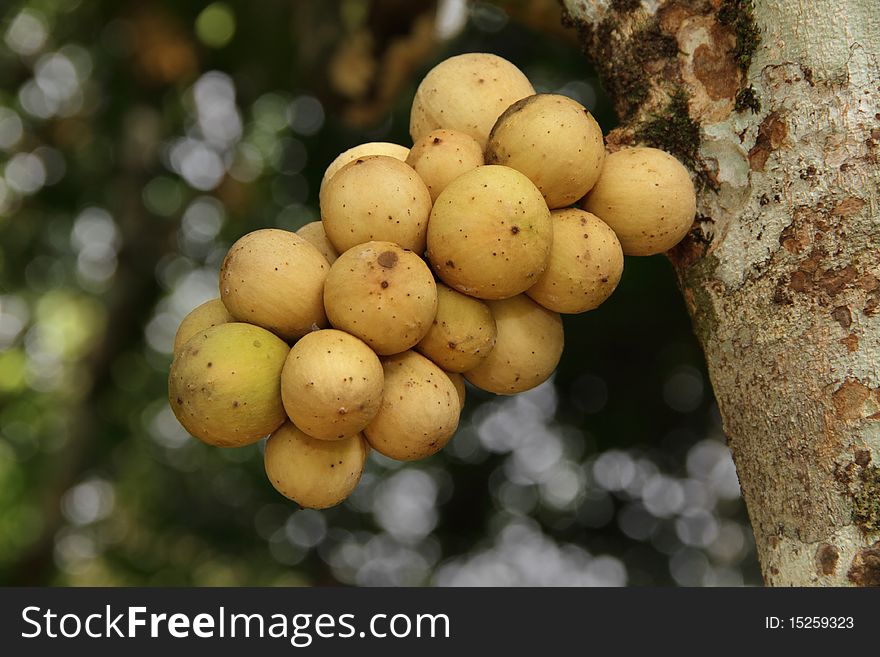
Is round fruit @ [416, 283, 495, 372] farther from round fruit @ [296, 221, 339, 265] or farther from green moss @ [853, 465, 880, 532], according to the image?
green moss @ [853, 465, 880, 532]

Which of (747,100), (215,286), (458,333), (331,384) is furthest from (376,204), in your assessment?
(215,286)

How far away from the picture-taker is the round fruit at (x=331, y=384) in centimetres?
186

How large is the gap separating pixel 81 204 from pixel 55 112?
0.97 metres

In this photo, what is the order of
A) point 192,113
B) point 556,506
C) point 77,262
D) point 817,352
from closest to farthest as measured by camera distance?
point 817,352 < point 192,113 < point 556,506 < point 77,262

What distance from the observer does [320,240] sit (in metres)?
2.23

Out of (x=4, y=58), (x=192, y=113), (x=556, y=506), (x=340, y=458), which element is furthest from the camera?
(x=556, y=506)

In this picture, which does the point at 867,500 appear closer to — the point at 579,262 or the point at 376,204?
the point at 579,262

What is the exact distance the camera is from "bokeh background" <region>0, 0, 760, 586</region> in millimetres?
6637

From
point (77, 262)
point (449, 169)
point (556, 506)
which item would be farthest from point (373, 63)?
point (77, 262)

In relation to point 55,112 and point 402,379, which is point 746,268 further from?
point 55,112

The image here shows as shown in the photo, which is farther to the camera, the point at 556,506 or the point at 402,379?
the point at 556,506

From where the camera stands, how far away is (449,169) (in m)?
2.17

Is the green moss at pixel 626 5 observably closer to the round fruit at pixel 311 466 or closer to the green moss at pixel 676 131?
the green moss at pixel 676 131

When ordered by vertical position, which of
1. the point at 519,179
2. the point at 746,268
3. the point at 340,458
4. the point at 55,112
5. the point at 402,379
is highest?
the point at 55,112
